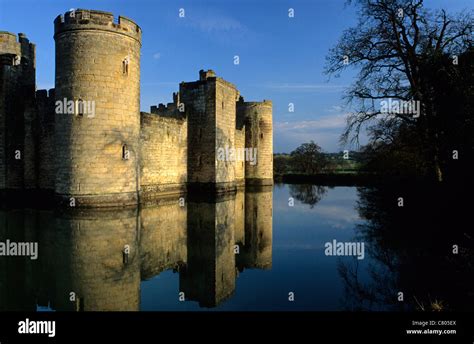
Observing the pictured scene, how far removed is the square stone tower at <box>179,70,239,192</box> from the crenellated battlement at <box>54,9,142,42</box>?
25.4 feet

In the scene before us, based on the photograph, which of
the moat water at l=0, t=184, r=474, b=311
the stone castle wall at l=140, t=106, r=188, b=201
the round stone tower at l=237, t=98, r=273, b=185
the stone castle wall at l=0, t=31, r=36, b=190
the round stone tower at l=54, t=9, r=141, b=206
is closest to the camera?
the moat water at l=0, t=184, r=474, b=311

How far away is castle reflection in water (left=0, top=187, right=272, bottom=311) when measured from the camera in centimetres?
513

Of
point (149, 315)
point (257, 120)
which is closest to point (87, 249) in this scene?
point (149, 315)

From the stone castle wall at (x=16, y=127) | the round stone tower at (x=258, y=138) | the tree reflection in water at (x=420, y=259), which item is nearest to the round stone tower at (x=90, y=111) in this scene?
the stone castle wall at (x=16, y=127)

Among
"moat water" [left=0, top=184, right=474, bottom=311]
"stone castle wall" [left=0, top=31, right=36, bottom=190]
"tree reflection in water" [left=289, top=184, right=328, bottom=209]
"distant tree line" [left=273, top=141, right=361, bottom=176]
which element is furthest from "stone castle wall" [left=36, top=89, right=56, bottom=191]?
"distant tree line" [left=273, top=141, right=361, bottom=176]

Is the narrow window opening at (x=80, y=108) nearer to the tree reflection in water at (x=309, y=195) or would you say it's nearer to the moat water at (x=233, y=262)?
the moat water at (x=233, y=262)

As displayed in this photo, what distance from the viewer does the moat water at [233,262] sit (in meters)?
4.93

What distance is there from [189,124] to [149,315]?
56.5 ft

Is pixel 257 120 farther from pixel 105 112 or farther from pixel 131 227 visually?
pixel 131 227

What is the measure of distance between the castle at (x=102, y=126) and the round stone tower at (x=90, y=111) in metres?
0.04

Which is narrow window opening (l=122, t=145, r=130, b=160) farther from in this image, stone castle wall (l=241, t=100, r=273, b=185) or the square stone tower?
stone castle wall (l=241, t=100, r=273, b=185)

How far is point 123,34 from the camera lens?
13.1 metres

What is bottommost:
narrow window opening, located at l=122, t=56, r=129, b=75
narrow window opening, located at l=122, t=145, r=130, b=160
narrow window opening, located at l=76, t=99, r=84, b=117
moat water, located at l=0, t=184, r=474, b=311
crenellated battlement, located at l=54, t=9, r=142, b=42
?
moat water, located at l=0, t=184, r=474, b=311

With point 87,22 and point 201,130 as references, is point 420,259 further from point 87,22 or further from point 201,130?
point 201,130
